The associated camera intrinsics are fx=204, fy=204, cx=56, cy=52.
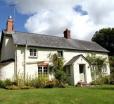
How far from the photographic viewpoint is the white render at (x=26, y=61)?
27766mm

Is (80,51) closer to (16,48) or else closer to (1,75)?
(16,48)

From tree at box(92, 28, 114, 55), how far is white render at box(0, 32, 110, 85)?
29479 mm

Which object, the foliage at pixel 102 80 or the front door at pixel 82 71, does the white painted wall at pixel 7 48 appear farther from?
the foliage at pixel 102 80

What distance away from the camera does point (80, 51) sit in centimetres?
3506

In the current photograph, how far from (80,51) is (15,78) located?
41.8 ft

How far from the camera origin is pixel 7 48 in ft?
105

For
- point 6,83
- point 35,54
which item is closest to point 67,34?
point 35,54

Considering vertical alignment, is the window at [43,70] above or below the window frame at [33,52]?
below

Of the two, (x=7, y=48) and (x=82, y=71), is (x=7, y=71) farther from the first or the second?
(x=82, y=71)

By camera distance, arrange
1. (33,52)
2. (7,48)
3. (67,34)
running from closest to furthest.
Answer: (33,52)
(7,48)
(67,34)

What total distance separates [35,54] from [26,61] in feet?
6.23

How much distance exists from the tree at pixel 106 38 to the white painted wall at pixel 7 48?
36837mm

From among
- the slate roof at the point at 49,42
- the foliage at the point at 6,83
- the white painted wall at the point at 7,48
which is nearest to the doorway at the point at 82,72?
the slate roof at the point at 49,42

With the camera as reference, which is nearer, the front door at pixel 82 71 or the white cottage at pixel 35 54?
the white cottage at pixel 35 54
